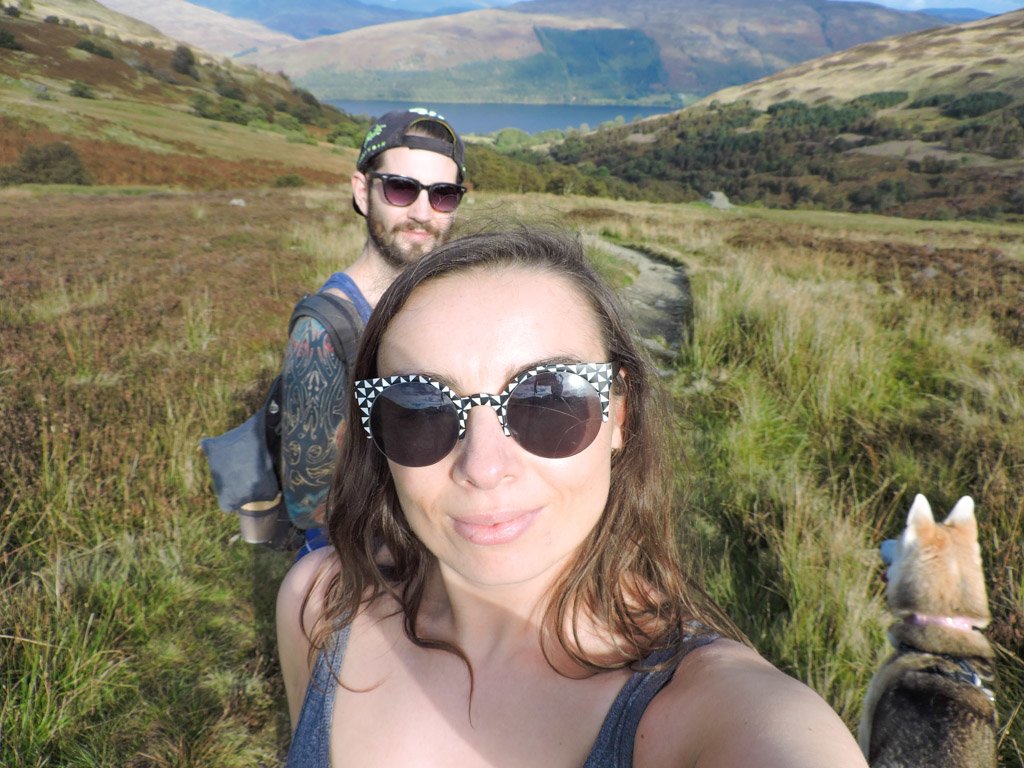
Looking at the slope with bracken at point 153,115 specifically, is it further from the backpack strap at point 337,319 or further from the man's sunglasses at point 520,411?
the man's sunglasses at point 520,411

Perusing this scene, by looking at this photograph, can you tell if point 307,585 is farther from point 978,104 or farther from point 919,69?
point 919,69

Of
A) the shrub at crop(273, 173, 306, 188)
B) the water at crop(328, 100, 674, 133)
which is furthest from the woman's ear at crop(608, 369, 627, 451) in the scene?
the water at crop(328, 100, 674, 133)

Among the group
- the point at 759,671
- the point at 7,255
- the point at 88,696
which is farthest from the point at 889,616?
the point at 7,255

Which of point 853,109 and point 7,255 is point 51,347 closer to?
point 7,255

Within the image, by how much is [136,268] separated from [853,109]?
101 meters

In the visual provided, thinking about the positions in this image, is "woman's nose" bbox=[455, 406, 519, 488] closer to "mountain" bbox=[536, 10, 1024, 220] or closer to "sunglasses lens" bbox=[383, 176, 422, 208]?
"sunglasses lens" bbox=[383, 176, 422, 208]

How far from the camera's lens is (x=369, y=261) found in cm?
227

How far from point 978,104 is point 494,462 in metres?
91.8

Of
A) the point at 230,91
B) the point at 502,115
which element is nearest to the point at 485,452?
the point at 230,91

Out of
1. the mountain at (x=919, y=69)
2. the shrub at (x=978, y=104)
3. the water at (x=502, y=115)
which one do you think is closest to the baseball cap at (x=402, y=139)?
the shrub at (x=978, y=104)

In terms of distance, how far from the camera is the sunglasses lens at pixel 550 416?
111 centimetres

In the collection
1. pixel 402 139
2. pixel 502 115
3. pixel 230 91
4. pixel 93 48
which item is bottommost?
pixel 402 139

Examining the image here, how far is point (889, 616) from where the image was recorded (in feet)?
7.09

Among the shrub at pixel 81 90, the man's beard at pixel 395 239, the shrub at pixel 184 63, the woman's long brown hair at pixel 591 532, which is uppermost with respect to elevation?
the shrub at pixel 184 63
